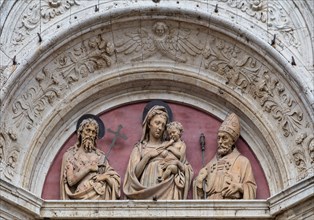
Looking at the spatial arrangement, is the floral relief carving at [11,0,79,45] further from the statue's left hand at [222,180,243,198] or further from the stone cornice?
the statue's left hand at [222,180,243,198]

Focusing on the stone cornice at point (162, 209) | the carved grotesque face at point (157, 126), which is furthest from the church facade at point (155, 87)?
the carved grotesque face at point (157, 126)

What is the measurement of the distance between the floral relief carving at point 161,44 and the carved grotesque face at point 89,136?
1.03m

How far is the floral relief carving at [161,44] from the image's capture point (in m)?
17.1

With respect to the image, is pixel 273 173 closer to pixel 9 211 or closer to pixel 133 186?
pixel 133 186

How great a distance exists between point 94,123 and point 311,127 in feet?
8.96

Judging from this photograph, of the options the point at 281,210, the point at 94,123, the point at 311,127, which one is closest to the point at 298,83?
the point at 311,127

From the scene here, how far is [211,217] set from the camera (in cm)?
1623

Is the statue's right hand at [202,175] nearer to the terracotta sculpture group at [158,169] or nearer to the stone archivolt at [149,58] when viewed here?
the terracotta sculpture group at [158,169]

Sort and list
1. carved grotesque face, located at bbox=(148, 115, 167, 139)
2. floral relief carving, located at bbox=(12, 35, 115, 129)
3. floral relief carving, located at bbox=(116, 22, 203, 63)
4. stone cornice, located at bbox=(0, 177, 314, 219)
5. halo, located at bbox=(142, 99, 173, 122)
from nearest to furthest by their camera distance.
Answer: stone cornice, located at bbox=(0, 177, 314, 219)
floral relief carving, located at bbox=(12, 35, 115, 129)
carved grotesque face, located at bbox=(148, 115, 167, 139)
floral relief carving, located at bbox=(116, 22, 203, 63)
halo, located at bbox=(142, 99, 173, 122)

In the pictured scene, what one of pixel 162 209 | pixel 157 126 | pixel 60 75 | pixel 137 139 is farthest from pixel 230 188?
pixel 60 75

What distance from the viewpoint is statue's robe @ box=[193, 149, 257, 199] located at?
16.5m

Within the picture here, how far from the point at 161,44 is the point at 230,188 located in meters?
2.10

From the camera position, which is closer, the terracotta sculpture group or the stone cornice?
the stone cornice

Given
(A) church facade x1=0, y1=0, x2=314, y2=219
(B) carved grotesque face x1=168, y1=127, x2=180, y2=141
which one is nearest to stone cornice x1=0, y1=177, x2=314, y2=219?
(A) church facade x1=0, y1=0, x2=314, y2=219
